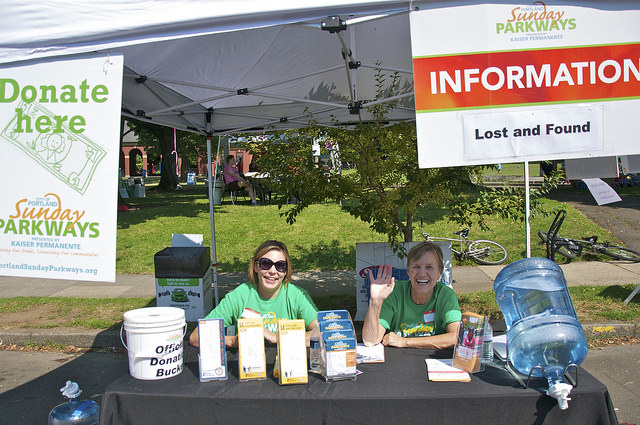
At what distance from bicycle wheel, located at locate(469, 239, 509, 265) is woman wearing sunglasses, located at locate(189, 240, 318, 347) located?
5879 mm

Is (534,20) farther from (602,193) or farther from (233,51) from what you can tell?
(233,51)

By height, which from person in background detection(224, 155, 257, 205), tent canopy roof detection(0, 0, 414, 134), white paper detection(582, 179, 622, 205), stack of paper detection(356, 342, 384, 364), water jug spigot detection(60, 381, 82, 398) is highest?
person in background detection(224, 155, 257, 205)

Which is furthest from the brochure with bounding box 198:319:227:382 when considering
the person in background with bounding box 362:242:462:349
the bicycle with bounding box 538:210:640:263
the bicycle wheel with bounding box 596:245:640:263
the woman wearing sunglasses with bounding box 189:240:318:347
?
the bicycle wheel with bounding box 596:245:640:263

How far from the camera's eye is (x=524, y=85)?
2.74 meters

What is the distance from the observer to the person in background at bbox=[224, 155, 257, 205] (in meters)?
14.5

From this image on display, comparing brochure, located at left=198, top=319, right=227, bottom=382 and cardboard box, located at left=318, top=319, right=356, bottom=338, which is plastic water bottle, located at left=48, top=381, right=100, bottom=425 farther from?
cardboard box, located at left=318, top=319, right=356, bottom=338

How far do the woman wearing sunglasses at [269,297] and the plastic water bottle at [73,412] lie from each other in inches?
33.9

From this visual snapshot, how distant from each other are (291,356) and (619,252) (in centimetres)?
771

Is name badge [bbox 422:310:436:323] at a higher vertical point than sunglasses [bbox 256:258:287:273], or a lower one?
lower

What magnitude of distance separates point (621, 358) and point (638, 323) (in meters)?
0.74

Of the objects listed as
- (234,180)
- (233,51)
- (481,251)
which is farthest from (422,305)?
(234,180)

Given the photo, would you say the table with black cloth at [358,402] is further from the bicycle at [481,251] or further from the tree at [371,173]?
the bicycle at [481,251]

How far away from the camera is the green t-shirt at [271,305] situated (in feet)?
11.0

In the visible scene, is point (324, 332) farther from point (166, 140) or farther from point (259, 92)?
point (166, 140)
